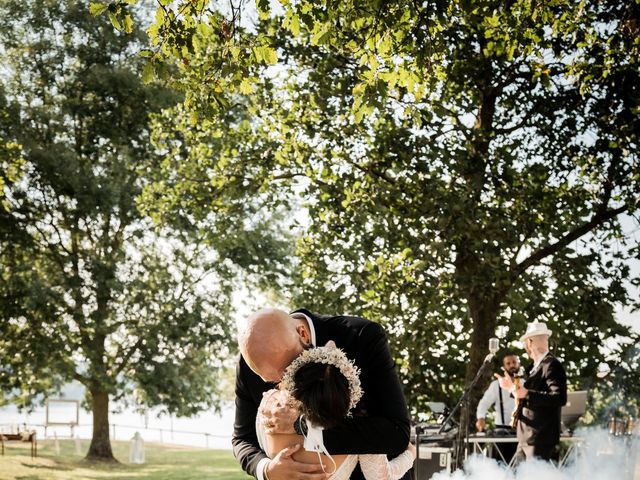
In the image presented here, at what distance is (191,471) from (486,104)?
13866 mm

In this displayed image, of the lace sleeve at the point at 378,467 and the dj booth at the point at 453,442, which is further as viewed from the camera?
the dj booth at the point at 453,442

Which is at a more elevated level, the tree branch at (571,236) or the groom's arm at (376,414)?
the tree branch at (571,236)

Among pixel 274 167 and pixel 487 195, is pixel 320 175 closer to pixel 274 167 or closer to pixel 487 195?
pixel 274 167

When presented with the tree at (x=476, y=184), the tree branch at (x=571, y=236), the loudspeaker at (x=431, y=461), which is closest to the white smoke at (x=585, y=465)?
the loudspeaker at (x=431, y=461)

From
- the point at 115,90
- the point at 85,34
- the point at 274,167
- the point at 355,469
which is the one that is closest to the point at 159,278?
the point at 115,90

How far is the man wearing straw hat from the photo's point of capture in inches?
291

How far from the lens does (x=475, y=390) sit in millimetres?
11344

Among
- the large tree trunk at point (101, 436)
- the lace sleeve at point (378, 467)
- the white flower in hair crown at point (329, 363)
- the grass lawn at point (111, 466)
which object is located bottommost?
the grass lawn at point (111, 466)

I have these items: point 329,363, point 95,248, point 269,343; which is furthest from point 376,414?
point 95,248

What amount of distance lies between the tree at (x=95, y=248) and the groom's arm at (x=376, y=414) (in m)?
16.1

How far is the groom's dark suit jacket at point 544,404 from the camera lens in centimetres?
736

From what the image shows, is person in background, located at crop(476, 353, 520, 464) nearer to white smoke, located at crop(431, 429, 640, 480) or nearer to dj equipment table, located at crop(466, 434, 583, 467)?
dj equipment table, located at crop(466, 434, 583, 467)

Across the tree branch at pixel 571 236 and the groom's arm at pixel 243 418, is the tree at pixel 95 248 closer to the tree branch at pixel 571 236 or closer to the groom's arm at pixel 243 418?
the tree branch at pixel 571 236

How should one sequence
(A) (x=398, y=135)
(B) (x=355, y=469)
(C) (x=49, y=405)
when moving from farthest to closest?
(C) (x=49, y=405)
(A) (x=398, y=135)
(B) (x=355, y=469)
